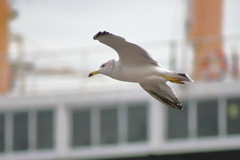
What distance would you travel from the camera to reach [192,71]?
27375mm

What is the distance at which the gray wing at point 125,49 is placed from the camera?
455 inches

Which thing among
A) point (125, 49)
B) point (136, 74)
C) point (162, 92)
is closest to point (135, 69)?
point (136, 74)

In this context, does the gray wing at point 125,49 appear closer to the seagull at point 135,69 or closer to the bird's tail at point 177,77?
the seagull at point 135,69

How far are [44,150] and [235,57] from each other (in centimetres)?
780

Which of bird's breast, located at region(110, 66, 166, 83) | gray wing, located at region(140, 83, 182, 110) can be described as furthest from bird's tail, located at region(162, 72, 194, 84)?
gray wing, located at region(140, 83, 182, 110)

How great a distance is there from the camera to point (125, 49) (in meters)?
12.0

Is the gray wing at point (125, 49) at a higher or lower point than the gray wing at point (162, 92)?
higher

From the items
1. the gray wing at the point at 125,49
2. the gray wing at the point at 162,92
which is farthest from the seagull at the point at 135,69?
the gray wing at the point at 162,92

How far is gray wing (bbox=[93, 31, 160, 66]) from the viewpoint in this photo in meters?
11.6

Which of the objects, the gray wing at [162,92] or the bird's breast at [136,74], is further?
the gray wing at [162,92]

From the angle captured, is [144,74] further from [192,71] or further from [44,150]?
[44,150]

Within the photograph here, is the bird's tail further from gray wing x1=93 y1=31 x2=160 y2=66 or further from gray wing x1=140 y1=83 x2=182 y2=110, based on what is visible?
gray wing x1=140 y1=83 x2=182 y2=110

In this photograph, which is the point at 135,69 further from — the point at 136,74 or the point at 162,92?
the point at 162,92

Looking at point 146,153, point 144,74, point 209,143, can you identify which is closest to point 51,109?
point 146,153
